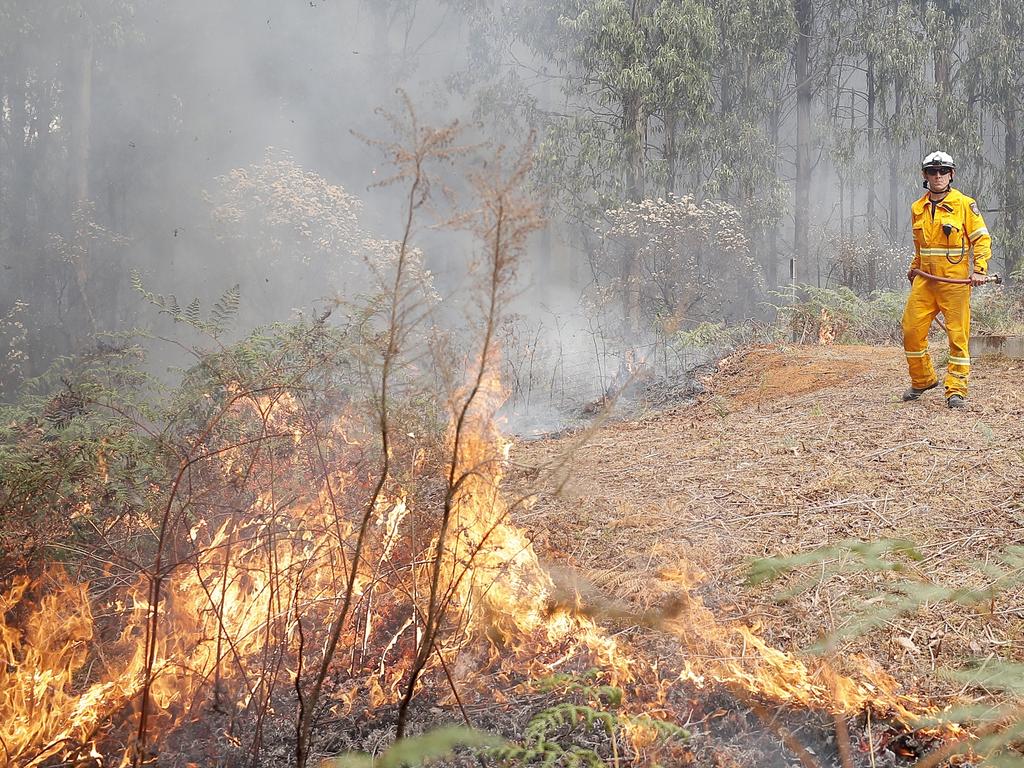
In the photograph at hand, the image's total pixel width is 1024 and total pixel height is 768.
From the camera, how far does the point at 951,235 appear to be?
514 cm

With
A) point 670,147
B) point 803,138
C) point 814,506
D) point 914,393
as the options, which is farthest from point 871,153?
point 814,506

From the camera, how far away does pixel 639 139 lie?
15.9m

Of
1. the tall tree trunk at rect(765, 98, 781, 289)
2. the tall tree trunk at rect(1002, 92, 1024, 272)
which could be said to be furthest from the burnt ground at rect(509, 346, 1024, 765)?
the tall tree trunk at rect(765, 98, 781, 289)

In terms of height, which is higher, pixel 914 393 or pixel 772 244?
pixel 772 244

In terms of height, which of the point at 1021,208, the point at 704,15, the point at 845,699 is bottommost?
the point at 845,699

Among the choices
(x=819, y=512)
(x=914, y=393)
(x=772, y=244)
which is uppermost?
(x=772, y=244)

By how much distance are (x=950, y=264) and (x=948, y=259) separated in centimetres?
4

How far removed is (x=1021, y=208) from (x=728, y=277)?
6.68m

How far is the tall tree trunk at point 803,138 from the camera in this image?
671 inches

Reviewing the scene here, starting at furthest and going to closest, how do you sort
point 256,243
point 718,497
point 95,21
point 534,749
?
1. point 95,21
2. point 256,243
3. point 718,497
4. point 534,749

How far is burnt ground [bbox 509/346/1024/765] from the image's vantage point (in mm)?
2332

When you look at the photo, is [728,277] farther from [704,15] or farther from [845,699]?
[845,699]

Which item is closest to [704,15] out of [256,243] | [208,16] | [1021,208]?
[1021,208]

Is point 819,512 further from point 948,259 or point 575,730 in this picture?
point 948,259
